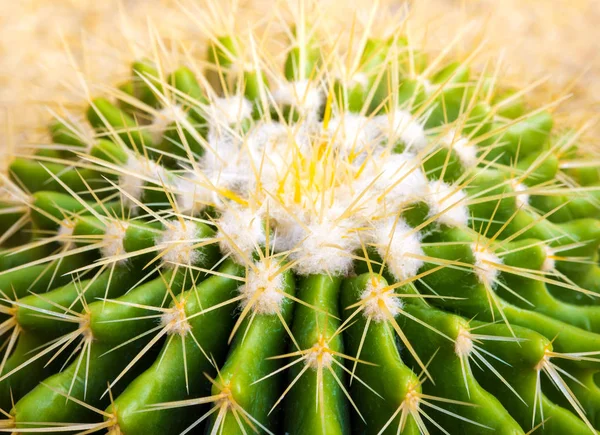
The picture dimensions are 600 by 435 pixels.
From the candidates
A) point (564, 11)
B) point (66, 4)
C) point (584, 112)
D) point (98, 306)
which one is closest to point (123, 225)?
point (98, 306)

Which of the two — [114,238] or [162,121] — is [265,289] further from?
[162,121]

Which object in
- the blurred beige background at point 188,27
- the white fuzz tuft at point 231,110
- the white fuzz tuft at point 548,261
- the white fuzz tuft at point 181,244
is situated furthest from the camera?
the blurred beige background at point 188,27

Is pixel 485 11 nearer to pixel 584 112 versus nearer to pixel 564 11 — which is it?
pixel 564 11

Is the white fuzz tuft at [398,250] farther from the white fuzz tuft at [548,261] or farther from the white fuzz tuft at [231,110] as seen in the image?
the white fuzz tuft at [231,110]

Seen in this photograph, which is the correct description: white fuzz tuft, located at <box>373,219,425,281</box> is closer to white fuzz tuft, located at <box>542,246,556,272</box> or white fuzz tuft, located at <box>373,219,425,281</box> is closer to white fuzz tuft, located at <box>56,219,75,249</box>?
white fuzz tuft, located at <box>542,246,556,272</box>

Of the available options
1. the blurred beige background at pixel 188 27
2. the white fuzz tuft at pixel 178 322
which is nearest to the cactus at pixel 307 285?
the white fuzz tuft at pixel 178 322

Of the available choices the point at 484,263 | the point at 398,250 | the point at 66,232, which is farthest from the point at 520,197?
the point at 66,232

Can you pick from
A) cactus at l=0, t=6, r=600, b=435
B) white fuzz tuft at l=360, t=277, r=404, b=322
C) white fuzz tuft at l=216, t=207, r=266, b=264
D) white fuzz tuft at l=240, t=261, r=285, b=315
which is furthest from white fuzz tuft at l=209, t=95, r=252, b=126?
white fuzz tuft at l=360, t=277, r=404, b=322
